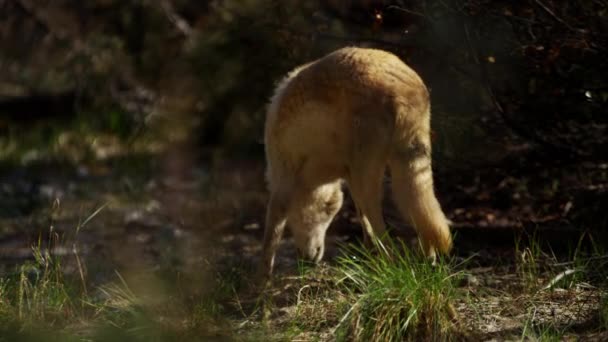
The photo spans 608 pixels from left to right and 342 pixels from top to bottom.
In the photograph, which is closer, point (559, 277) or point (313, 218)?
point (559, 277)

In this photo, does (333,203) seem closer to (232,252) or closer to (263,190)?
(232,252)

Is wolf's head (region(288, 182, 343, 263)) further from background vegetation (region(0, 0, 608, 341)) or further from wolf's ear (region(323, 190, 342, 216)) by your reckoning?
background vegetation (region(0, 0, 608, 341))

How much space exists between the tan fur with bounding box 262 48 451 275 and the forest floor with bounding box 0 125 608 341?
15.1 inches

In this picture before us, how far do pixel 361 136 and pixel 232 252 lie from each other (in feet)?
6.67

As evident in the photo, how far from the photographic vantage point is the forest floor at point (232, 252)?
4348 mm

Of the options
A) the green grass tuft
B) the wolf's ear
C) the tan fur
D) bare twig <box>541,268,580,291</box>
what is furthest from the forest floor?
the tan fur

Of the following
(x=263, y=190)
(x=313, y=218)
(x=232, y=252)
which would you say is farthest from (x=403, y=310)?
(x=263, y=190)

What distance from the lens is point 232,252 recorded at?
6293 millimetres

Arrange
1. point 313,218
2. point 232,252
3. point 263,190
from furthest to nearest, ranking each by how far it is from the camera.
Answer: point 263,190 < point 232,252 < point 313,218

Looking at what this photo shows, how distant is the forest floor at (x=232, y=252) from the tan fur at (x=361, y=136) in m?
0.38

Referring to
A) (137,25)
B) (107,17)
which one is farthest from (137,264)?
(107,17)

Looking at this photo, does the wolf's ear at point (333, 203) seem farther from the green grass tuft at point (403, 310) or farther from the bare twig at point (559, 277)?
the bare twig at point (559, 277)

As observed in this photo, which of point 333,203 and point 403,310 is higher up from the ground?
point 403,310

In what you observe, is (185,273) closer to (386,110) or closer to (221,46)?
(386,110)
